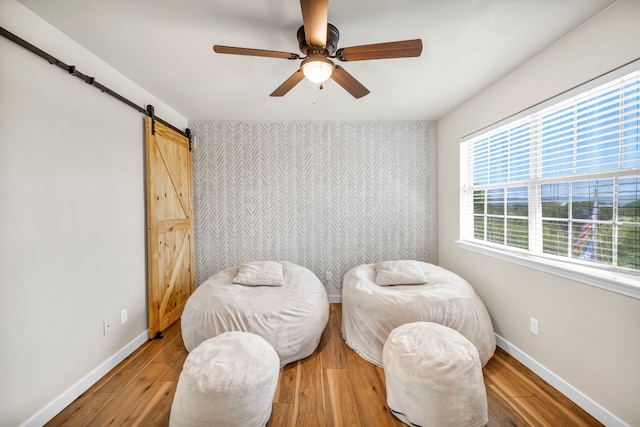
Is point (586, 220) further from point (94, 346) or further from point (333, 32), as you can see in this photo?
point (94, 346)

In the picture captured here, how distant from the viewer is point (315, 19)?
1.21m

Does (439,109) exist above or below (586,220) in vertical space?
above

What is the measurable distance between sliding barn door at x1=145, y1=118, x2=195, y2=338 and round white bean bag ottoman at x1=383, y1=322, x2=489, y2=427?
7.91 feet

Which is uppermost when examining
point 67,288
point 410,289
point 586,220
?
point 586,220

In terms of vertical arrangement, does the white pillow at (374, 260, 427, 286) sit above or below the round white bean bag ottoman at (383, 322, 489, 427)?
above

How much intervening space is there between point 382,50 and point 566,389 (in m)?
2.62

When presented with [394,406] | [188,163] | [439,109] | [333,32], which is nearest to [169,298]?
[188,163]

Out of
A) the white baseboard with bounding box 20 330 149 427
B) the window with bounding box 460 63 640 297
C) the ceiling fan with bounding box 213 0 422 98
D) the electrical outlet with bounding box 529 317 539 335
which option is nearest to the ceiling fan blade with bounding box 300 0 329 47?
the ceiling fan with bounding box 213 0 422 98

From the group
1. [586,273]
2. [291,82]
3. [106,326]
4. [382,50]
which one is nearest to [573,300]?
[586,273]

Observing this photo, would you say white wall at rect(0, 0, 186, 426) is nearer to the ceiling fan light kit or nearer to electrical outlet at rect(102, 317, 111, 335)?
electrical outlet at rect(102, 317, 111, 335)

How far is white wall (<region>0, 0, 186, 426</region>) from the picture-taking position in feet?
4.55

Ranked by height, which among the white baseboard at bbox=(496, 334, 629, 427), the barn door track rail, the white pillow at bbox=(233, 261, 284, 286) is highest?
the barn door track rail

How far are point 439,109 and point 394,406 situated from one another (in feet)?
10.1

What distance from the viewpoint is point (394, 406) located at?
1.57 meters
